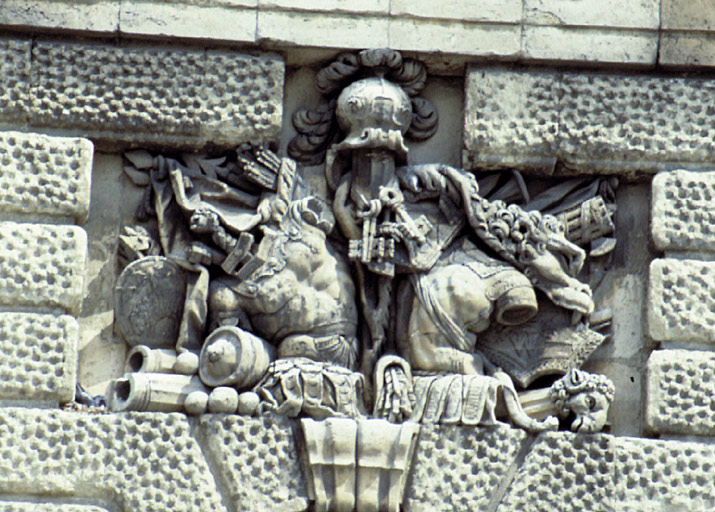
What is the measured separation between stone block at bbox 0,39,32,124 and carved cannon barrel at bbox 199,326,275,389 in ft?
3.51

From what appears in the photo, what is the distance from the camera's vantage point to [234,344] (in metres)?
6.82

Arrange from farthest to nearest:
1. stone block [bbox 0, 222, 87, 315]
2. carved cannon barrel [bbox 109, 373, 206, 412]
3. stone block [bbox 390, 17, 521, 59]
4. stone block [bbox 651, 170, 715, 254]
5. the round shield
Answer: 1. stone block [bbox 390, 17, 521, 59]
2. stone block [bbox 651, 170, 715, 254]
3. the round shield
4. stone block [bbox 0, 222, 87, 315]
5. carved cannon barrel [bbox 109, 373, 206, 412]

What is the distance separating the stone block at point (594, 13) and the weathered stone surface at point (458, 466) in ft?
4.99

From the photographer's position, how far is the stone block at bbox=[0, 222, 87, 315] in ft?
22.5

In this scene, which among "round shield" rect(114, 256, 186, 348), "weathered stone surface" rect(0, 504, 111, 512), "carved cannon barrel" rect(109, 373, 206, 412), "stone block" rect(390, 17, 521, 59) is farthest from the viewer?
"stone block" rect(390, 17, 521, 59)

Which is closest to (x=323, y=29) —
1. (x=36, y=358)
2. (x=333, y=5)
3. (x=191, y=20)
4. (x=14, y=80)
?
(x=333, y=5)

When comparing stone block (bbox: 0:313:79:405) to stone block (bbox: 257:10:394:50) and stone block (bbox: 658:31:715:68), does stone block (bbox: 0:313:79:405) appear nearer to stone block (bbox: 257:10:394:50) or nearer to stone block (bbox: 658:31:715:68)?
stone block (bbox: 257:10:394:50)

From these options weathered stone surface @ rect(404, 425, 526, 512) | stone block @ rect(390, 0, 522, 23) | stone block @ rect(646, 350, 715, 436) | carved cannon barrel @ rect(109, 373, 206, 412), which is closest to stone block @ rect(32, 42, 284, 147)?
stone block @ rect(390, 0, 522, 23)

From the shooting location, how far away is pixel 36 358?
268 inches

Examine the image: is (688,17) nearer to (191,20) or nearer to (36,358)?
(191,20)

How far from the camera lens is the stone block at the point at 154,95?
7.08 metres

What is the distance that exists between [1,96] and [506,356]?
2.00 metres

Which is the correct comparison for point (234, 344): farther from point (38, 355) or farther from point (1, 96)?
point (1, 96)

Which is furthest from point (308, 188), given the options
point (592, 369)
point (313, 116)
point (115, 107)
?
point (592, 369)
